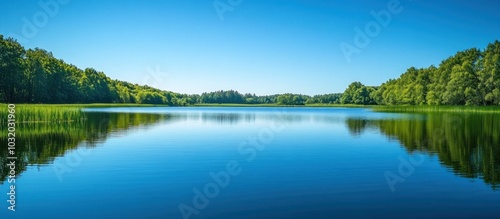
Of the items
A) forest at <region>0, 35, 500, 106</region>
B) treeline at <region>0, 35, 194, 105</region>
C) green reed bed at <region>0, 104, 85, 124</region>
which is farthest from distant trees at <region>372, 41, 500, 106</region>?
treeline at <region>0, 35, 194, 105</region>

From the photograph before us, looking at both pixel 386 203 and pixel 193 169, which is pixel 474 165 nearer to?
pixel 386 203

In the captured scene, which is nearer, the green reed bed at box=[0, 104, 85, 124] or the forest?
the green reed bed at box=[0, 104, 85, 124]

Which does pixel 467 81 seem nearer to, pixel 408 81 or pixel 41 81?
pixel 408 81

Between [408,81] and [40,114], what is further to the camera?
[408,81]

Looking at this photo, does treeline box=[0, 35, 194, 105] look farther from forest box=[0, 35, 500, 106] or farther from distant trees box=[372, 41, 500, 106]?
distant trees box=[372, 41, 500, 106]

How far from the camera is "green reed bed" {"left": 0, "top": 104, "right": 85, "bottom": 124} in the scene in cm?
4128

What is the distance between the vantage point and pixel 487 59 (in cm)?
9056

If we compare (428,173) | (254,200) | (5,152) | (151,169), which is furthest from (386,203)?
(5,152)

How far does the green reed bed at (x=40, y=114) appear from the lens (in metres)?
41.3

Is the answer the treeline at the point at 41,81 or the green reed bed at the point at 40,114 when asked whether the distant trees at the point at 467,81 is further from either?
the treeline at the point at 41,81

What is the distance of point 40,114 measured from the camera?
44.9 metres

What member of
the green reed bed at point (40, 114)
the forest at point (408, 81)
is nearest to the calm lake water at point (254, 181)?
the green reed bed at point (40, 114)

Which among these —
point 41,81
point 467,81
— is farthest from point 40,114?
point 467,81

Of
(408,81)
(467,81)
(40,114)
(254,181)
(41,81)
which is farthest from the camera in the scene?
(408,81)
